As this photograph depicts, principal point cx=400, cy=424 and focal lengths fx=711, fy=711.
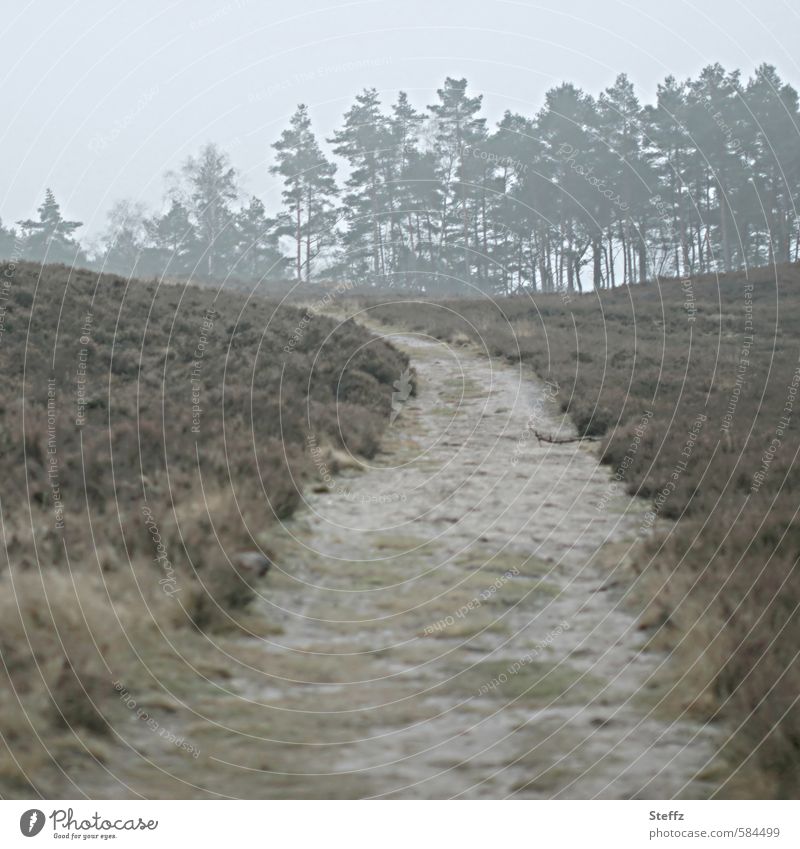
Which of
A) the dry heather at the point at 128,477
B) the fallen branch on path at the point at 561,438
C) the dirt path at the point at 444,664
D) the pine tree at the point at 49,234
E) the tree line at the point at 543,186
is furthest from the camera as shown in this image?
the pine tree at the point at 49,234

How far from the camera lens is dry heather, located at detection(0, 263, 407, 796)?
14.2 feet

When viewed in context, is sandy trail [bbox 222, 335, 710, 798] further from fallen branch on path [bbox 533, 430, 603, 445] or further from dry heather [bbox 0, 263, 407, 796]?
fallen branch on path [bbox 533, 430, 603, 445]

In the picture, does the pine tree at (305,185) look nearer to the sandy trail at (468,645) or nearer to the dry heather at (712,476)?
the dry heather at (712,476)

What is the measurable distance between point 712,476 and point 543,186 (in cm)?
4662

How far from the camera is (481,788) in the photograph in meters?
3.77

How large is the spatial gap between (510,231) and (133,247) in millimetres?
39046

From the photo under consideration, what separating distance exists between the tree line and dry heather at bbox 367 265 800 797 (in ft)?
82.7

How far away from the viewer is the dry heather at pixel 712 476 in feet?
14.4

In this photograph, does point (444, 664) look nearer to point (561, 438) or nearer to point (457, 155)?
point (561, 438)

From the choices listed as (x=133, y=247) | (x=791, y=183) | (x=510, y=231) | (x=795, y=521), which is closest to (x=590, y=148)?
(x=510, y=231)

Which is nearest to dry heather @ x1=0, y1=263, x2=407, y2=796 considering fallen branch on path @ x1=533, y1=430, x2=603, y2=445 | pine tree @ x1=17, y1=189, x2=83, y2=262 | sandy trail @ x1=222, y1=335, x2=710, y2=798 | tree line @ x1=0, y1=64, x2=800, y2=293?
sandy trail @ x1=222, y1=335, x2=710, y2=798

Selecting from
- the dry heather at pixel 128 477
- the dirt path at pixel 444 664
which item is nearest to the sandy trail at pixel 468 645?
the dirt path at pixel 444 664

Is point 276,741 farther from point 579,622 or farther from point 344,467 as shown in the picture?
point 344,467

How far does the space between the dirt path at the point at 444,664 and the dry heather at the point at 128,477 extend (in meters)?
0.47
